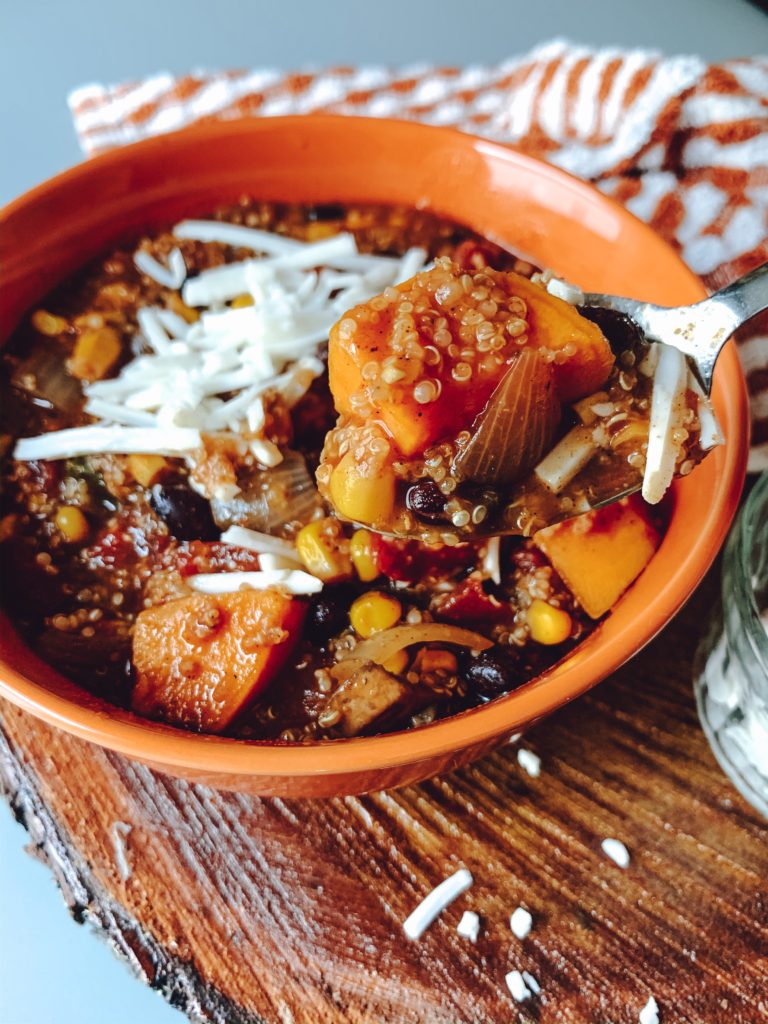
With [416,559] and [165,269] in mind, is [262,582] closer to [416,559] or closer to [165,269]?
[416,559]

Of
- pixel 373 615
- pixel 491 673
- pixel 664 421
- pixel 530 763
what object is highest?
pixel 664 421

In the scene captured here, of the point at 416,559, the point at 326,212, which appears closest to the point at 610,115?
the point at 326,212

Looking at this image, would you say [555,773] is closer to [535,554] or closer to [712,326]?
[535,554]

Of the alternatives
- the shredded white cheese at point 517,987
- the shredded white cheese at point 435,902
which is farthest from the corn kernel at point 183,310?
the shredded white cheese at point 517,987

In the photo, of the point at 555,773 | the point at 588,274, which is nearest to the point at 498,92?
the point at 588,274

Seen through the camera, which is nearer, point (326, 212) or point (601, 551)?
point (601, 551)

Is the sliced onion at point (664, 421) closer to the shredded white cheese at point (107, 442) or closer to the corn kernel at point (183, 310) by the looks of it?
the shredded white cheese at point (107, 442)
